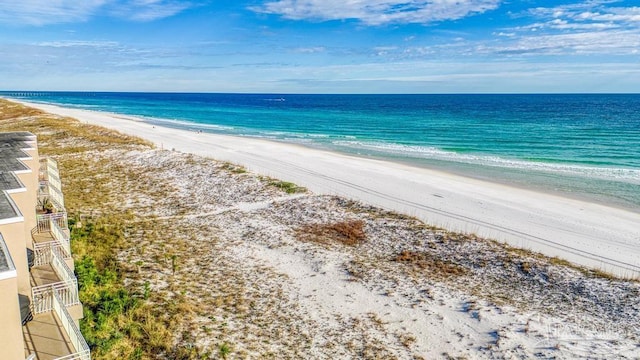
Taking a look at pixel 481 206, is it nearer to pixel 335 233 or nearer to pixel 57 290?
pixel 335 233

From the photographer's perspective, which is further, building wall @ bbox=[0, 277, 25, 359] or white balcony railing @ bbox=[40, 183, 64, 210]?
white balcony railing @ bbox=[40, 183, 64, 210]

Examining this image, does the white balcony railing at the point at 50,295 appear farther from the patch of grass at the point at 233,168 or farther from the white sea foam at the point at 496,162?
the white sea foam at the point at 496,162

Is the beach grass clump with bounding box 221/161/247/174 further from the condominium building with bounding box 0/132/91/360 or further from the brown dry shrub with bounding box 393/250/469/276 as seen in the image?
the brown dry shrub with bounding box 393/250/469/276

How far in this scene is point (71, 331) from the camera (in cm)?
909

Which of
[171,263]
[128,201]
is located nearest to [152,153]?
[128,201]

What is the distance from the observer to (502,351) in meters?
10.9

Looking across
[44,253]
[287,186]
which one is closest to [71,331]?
[44,253]

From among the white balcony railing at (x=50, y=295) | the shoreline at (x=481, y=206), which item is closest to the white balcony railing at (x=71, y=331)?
the white balcony railing at (x=50, y=295)

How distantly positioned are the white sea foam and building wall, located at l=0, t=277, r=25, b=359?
120 ft

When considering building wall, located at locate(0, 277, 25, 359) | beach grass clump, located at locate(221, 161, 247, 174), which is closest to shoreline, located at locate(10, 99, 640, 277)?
beach grass clump, located at locate(221, 161, 247, 174)

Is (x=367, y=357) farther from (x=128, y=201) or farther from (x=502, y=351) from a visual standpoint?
(x=128, y=201)

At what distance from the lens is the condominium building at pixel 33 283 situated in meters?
7.29

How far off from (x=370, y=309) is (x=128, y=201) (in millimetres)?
15965

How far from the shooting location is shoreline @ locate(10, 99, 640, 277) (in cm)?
1833
